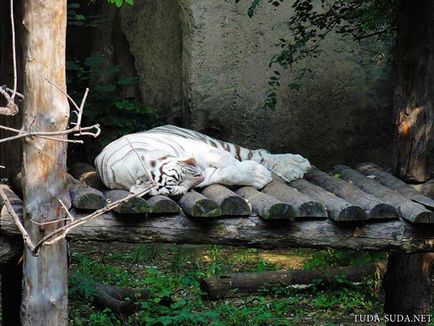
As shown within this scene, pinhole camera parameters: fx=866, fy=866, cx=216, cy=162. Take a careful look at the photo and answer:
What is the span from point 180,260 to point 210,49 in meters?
1.78

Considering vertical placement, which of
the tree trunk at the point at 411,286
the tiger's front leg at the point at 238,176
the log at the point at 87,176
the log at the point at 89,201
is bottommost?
the tree trunk at the point at 411,286

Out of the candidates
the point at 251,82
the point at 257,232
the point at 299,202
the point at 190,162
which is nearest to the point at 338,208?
the point at 299,202

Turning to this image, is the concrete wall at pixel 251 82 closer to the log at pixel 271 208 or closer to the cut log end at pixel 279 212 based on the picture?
the log at pixel 271 208

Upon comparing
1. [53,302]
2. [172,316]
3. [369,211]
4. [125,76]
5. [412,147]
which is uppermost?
[125,76]

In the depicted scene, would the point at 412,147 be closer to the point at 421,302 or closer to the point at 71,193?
the point at 421,302

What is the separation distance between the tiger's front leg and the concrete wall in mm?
2579

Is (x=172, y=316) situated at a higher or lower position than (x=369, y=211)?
lower

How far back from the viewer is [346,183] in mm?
4938

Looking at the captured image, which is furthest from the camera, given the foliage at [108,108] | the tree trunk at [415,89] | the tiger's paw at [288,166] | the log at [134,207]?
the foliage at [108,108]

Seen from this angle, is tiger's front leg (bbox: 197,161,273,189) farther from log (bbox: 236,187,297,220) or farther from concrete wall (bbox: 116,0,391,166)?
concrete wall (bbox: 116,0,391,166)

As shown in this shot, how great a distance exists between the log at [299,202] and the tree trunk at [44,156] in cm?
117

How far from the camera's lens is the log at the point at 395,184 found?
15.0 ft

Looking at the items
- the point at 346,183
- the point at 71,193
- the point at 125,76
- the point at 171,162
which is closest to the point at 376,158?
the point at 125,76

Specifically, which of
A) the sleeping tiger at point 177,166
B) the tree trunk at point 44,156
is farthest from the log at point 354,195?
the tree trunk at point 44,156
